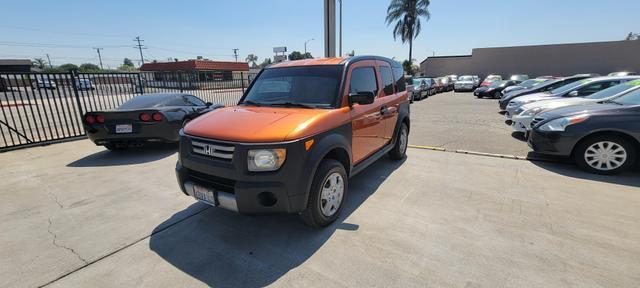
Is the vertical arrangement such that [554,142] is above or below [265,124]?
below

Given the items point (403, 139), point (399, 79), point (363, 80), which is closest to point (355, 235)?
point (363, 80)

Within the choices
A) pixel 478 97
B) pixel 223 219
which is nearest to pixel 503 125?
pixel 223 219

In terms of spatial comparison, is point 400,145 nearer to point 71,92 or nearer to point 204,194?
point 204,194

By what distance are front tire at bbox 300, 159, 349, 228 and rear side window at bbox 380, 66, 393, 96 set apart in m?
2.03

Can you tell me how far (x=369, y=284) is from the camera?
2.31 meters

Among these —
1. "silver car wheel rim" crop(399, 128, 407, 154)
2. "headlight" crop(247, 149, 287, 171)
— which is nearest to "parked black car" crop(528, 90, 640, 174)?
"silver car wheel rim" crop(399, 128, 407, 154)

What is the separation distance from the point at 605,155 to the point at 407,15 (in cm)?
3781

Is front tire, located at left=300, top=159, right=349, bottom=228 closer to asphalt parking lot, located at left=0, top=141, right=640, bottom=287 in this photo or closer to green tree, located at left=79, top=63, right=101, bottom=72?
asphalt parking lot, located at left=0, top=141, right=640, bottom=287

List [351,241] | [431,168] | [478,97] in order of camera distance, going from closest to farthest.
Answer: [351,241] < [431,168] < [478,97]

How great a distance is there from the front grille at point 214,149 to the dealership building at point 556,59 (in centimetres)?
4613

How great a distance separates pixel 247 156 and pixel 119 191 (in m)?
2.88

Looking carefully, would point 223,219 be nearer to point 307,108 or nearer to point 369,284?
point 307,108

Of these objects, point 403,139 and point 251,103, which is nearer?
point 251,103

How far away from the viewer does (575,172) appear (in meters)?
4.66
